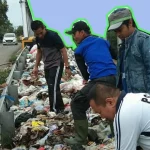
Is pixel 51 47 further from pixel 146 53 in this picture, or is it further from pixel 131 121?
pixel 131 121

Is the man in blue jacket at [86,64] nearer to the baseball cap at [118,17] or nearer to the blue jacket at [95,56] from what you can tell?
the blue jacket at [95,56]

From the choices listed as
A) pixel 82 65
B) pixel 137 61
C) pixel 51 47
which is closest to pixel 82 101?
pixel 82 65

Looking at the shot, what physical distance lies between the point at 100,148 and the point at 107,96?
8.07 feet

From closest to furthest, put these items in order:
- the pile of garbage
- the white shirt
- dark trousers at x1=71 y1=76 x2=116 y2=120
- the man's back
Result: 1. the white shirt
2. dark trousers at x1=71 y1=76 x2=116 y2=120
3. the pile of garbage
4. the man's back

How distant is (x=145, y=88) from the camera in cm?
425

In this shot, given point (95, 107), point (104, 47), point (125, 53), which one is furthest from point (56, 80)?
point (95, 107)

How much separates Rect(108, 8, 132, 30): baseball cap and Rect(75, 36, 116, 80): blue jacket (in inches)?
38.3

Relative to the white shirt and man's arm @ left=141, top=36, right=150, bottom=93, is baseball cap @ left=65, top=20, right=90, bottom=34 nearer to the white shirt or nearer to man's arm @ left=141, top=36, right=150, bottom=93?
man's arm @ left=141, top=36, right=150, bottom=93

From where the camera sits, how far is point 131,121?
2.65 metres

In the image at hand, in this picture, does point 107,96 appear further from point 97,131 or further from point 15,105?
point 15,105

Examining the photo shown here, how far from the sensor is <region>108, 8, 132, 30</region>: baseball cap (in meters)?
4.11

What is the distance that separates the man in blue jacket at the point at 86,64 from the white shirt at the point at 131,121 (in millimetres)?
2357

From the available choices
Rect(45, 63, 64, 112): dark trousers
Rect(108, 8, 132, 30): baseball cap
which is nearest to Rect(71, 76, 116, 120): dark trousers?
Rect(108, 8, 132, 30): baseball cap

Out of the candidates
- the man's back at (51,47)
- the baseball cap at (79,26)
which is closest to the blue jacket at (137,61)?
the baseball cap at (79,26)
